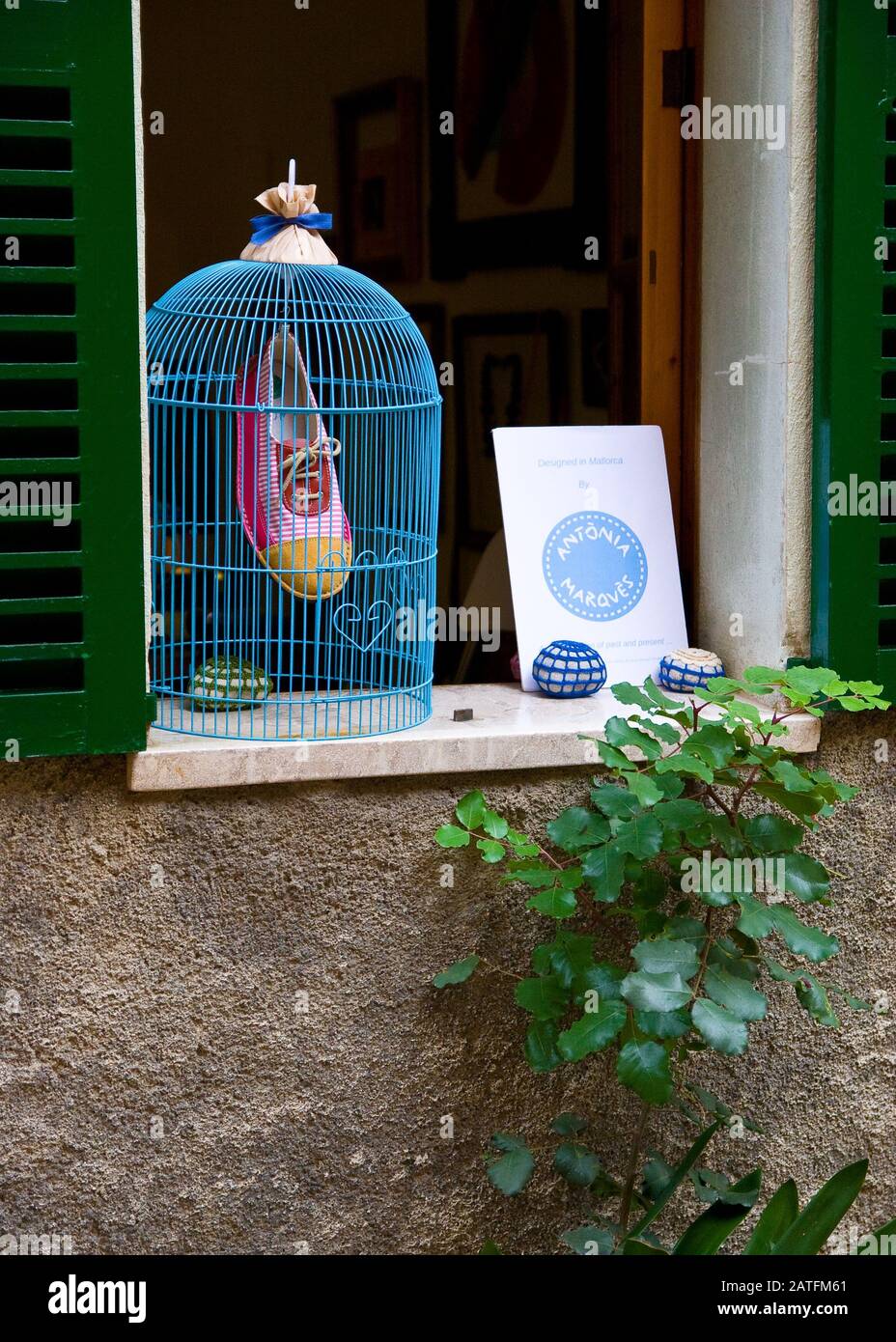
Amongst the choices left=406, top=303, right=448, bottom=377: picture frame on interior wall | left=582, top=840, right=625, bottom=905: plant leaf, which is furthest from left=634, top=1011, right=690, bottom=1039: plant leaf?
left=406, top=303, right=448, bottom=377: picture frame on interior wall

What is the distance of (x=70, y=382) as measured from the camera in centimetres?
265

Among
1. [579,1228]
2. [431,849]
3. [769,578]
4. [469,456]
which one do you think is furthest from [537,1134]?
[469,456]

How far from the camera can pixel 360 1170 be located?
297 centimetres

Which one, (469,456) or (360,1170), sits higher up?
(469,456)

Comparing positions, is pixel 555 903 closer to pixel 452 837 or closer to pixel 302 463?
pixel 452 837

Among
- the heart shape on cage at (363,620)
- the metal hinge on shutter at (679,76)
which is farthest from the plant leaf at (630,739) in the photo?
the metal hinge on shutter at (679,76)

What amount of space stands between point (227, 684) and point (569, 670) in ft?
2.33

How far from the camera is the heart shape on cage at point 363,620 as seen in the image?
310 centimetres

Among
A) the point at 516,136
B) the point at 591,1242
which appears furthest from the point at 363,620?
the point at 516,136

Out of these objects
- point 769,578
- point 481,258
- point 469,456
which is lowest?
point 769,578

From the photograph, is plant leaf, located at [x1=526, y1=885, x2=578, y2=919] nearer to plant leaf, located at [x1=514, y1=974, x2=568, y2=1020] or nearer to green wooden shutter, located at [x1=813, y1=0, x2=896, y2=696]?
plant leaf, located at [x1=514, y1=974, x2=568, y2=1020]

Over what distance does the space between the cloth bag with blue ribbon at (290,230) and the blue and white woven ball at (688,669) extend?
109 centimetres

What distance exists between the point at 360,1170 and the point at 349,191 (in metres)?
2.85

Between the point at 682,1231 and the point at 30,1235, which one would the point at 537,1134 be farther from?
the point at 30,1235
